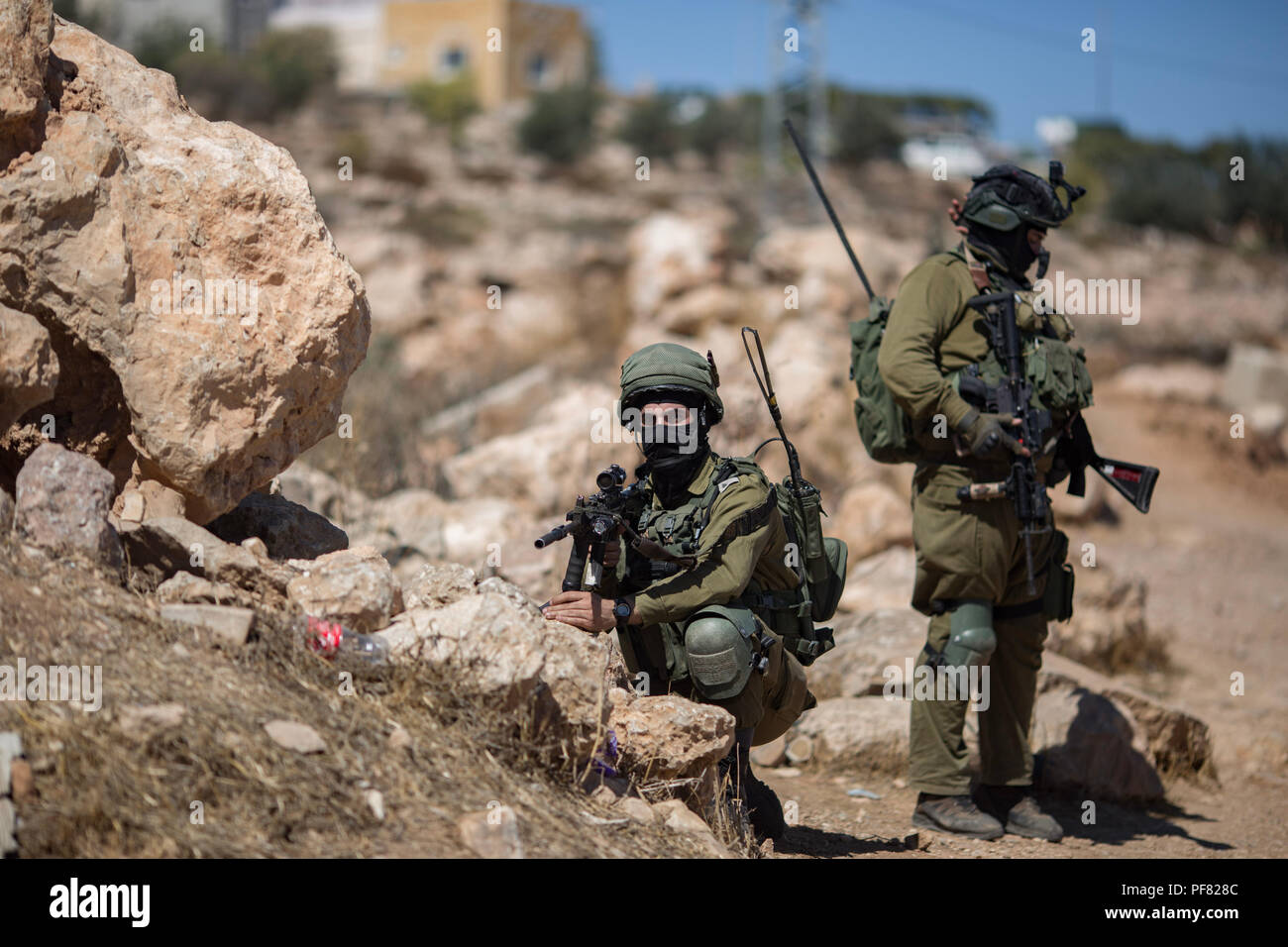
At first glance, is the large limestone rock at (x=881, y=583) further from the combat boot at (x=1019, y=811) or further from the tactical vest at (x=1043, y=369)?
the tactical vest at (x=1043, y=369)

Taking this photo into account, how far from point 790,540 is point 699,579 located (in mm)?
452

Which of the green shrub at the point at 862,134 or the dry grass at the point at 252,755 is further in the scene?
the green shrub at the point at 862,134

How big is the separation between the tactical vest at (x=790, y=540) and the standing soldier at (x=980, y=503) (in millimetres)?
541

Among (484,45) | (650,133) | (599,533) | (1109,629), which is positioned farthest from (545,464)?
(484,45)

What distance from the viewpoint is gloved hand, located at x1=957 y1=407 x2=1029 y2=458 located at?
13.2 ft

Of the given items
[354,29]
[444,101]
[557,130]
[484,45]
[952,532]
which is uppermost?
[354,29]

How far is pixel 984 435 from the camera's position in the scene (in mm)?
4031

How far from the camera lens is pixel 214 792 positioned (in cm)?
255

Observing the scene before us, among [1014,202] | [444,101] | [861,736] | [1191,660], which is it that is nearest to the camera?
[1014,202]

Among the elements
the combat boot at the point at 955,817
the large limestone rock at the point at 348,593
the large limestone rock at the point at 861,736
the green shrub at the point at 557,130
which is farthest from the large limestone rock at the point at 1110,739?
the green shrub at the point at 557,130

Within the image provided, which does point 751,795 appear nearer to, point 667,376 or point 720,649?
point 720,649

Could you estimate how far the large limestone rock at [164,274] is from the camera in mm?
3172
